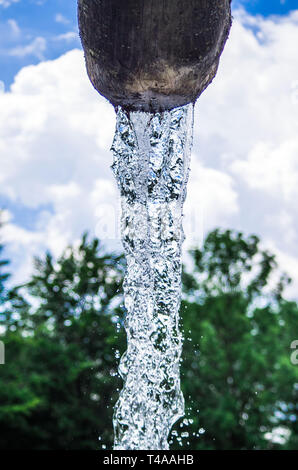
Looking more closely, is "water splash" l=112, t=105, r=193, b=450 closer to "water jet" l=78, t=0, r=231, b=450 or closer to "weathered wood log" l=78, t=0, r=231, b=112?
"water jet" l=78, t=0, r=231, b=450

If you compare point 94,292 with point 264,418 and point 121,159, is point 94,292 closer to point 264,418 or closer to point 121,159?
point 264,418

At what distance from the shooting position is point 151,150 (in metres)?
2.67

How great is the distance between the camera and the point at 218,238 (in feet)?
51.9

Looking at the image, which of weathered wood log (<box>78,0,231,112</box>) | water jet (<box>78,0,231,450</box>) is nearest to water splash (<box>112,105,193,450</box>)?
water jet (<box>78,0,231,450</box>)

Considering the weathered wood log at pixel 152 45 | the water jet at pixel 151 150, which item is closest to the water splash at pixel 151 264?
the water jet at pixel 151 150

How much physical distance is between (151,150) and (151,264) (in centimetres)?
58

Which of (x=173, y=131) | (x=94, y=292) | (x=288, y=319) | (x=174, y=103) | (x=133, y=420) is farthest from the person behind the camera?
(x=288, y=319)

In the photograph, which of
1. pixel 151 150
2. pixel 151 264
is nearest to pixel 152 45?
pixel 151 150

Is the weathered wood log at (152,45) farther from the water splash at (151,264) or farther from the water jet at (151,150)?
the water splash at (151,264)

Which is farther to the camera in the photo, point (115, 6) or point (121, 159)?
point (121, 159)

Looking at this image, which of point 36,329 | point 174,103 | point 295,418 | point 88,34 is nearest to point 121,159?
point 174,103

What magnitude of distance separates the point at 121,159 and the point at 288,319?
14.9 meters

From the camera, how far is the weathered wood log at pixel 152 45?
6.74 feet

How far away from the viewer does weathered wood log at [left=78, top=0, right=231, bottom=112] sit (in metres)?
2.05
